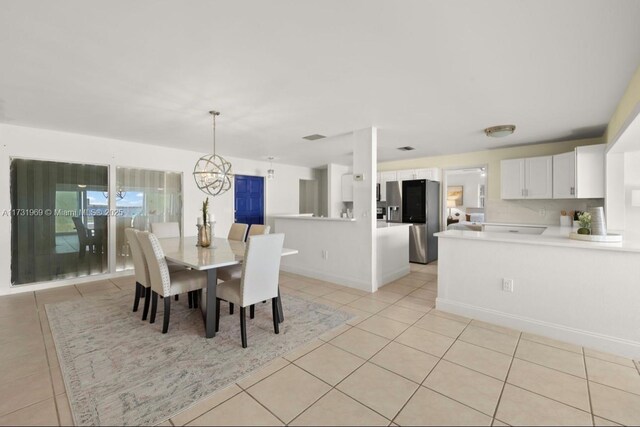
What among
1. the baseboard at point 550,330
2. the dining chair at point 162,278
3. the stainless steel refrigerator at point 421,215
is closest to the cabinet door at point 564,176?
the stainless steel refrigerator at point 421,215

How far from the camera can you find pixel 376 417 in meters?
1.65

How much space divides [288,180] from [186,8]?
19.1 feet

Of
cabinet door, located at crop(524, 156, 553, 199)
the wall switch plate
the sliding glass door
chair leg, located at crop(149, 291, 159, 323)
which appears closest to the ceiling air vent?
chair leg, located at crop(149, 291, 159, 323)

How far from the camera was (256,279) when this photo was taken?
8.35 ft

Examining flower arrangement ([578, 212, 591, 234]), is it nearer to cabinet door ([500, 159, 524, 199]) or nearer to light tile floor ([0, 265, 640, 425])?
light tile floor ([0, 265, 640, 425])

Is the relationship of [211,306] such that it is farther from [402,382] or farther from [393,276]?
[393,276]

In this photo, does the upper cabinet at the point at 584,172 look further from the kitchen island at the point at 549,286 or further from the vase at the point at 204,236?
the vase at the point at 204,236

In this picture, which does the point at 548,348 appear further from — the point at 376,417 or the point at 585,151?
the point at 585,151

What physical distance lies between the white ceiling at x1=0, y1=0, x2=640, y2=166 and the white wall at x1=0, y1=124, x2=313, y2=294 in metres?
0.37

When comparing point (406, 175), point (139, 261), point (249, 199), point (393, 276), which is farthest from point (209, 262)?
point (406, 175)

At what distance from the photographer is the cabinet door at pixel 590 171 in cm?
401

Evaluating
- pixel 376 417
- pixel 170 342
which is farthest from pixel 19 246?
pixel 376 417

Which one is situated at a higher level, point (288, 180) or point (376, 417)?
point (288, 180)

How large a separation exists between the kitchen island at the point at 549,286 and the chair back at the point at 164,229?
146 inches
